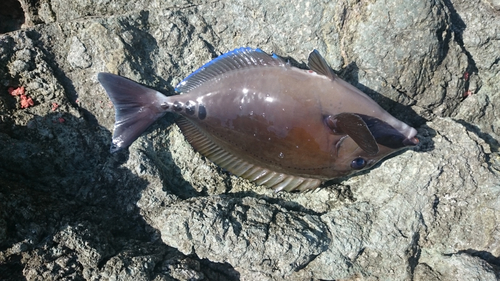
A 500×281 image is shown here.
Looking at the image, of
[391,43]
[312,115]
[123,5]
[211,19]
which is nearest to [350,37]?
[391,43]

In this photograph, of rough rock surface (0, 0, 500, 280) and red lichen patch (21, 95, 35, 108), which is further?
red lichen patch (21, 95, 35, 108)

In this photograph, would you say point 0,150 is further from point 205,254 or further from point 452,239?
point 452,239

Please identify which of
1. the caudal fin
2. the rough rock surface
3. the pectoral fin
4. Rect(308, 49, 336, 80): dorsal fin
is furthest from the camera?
the caudal fin

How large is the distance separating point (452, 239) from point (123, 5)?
3107 millimetres

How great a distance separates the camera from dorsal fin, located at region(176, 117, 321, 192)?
9.48ft

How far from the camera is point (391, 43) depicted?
284 centimetres

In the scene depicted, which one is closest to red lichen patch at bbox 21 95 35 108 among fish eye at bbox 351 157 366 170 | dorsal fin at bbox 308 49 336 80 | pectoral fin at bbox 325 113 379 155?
dorsal fin at bbox 308 49 336 80

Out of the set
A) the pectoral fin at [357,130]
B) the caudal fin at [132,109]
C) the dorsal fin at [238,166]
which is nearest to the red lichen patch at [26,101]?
the caudal fin at [132,109]

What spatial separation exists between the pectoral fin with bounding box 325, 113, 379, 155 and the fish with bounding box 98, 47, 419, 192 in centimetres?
1

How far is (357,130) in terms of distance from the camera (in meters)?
2.39

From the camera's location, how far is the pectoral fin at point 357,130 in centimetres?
235

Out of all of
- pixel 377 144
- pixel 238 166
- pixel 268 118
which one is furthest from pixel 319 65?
pixel 238 166

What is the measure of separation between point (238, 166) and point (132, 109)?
93 centimetres

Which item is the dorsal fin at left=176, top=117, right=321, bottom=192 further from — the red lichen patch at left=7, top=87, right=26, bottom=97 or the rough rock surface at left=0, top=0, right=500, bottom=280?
the red lichen patch at left=7, top=87, right=26, bottom=97
